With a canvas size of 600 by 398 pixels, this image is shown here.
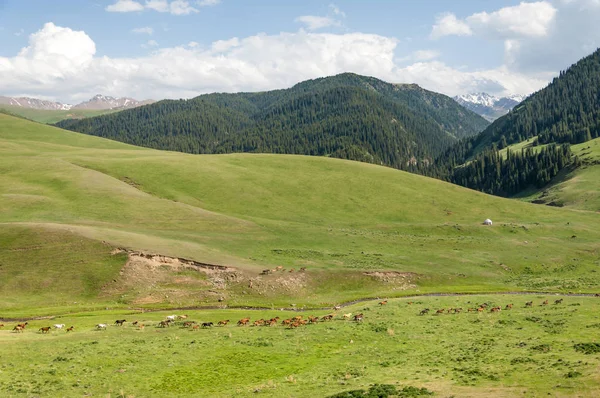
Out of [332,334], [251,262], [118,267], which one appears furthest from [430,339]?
[118,267]

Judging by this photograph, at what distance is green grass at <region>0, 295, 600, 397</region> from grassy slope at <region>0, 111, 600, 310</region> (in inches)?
811

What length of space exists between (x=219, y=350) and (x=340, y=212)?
77.5 metres

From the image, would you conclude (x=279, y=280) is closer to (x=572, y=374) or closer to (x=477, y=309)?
(x=477, y=309)

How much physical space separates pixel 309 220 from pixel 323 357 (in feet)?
232

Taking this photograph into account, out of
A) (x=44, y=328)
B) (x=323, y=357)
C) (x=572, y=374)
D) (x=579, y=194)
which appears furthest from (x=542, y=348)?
(x=579, y=194)

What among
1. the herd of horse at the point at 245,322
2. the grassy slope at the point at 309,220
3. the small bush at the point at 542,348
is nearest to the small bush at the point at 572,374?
the small bush at the point at 542,348

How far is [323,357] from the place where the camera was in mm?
32500

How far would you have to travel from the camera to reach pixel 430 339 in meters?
36.2

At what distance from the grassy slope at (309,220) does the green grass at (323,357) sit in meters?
20.6

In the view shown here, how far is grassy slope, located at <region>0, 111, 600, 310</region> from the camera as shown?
68812 mm

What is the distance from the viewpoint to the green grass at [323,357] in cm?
2506

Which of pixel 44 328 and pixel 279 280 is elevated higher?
pixel 44 328

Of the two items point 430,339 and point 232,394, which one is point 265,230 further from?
point 232,394

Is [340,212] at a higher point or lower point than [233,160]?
lower
